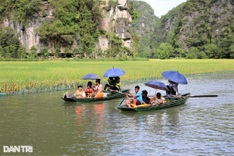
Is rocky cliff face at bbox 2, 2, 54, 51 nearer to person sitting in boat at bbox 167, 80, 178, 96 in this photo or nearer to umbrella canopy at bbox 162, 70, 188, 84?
umbrella canopy at bbox 162, 70, 188, 84

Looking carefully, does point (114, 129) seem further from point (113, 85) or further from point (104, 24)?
point (104, 24)

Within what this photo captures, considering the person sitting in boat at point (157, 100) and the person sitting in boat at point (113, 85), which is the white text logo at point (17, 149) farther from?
the person sitting in boat at point (113, 85)

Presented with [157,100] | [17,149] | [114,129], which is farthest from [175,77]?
[17,149]

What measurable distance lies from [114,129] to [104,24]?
51239 mm

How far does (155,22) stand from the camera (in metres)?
148

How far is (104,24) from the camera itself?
198 feet

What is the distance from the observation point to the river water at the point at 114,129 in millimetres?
8203

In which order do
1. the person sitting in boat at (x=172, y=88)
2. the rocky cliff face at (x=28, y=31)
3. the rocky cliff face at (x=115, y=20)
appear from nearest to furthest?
1. the person sitting in boat at (x=172, y=88)
2. the rocky cliff face at (x=28, y=31)
3. the rocky cliff face at (x=115, y=20)

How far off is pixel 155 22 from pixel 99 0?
9014 cm

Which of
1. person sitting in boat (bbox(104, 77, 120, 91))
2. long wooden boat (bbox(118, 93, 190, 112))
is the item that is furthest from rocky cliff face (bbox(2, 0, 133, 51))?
long wooden boat (bbox(118, 93, 190, 112))

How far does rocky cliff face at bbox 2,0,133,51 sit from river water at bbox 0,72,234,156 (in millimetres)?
40365

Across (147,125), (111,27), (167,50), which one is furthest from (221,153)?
(167,50)

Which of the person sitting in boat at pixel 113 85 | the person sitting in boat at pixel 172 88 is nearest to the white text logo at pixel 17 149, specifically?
the person sitting in boat at pixel 172 88

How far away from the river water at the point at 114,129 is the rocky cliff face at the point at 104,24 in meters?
40.4
